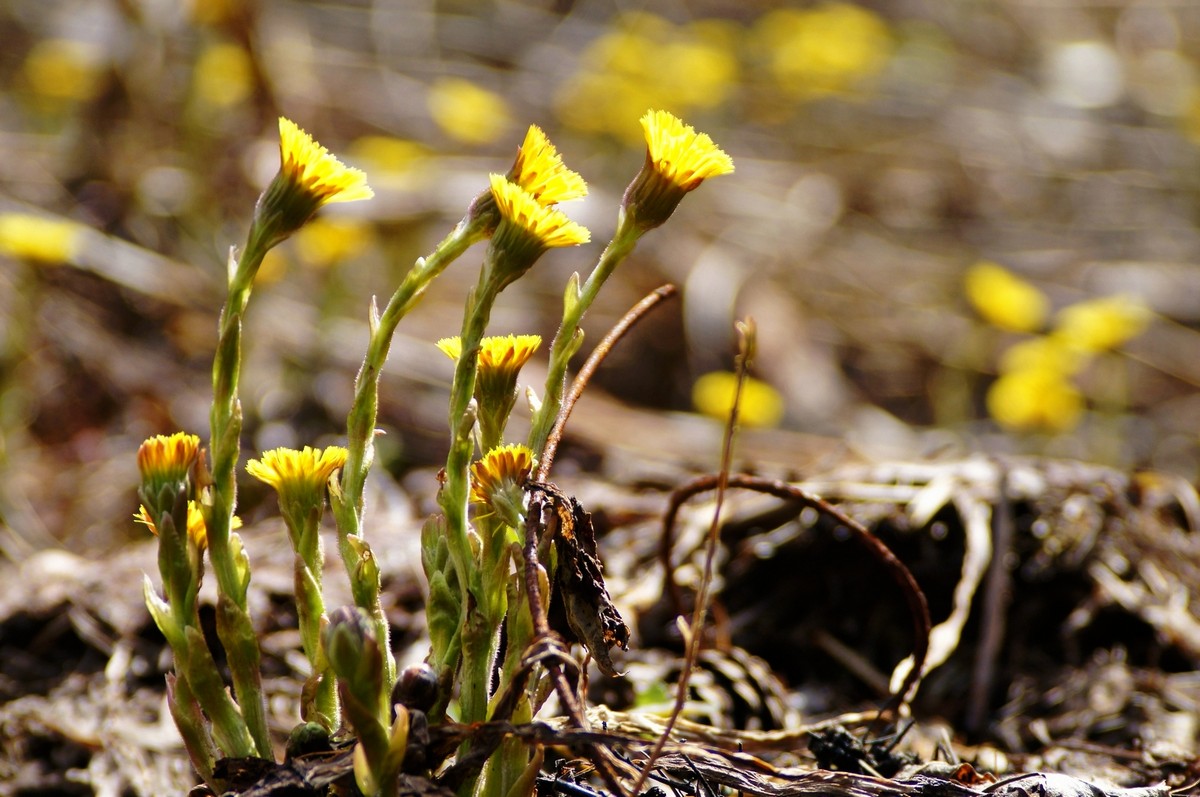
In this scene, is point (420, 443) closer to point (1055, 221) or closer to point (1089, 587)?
point (1089, 587)

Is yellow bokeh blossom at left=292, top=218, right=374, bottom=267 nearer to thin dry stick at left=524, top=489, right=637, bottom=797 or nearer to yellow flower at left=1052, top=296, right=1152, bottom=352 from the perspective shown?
yellow flower at left=1052, top=296, right=1152, bottom=352

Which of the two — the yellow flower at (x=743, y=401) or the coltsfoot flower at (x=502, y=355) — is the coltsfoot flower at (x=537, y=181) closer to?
the coltsfoot flower at (x=502, y=355)

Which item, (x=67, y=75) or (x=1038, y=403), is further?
(x=67, y=75)

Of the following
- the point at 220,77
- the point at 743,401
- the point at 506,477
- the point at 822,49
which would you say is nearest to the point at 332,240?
the point at 743,401

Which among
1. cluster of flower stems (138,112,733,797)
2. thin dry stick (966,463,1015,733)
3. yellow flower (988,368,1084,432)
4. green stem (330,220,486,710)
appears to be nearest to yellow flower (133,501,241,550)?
cluster of flower stems (138,112,733,797)

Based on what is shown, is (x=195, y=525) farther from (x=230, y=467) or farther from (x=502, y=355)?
(x=502, y=355)
